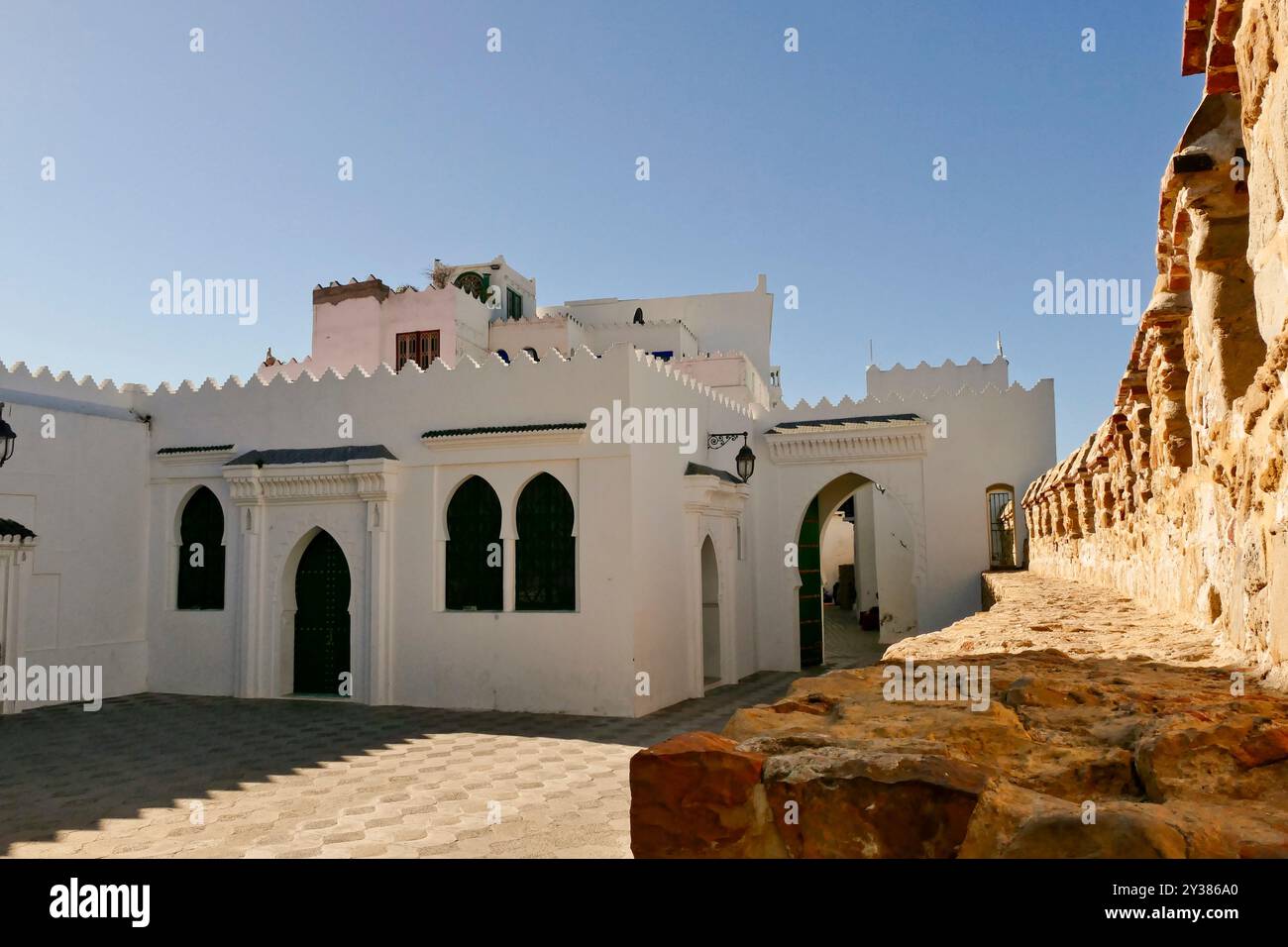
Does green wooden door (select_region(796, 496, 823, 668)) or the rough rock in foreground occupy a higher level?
the rough rock in foreground

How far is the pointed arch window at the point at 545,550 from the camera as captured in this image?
1151 centimetres

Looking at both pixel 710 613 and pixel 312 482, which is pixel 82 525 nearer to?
pixel 312 482

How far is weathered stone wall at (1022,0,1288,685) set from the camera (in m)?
2.11

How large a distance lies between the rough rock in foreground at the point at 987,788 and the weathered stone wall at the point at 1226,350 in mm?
576

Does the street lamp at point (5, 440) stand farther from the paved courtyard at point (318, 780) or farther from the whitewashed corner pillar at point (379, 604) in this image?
the whitewashed corner pillar at point (379, 604)

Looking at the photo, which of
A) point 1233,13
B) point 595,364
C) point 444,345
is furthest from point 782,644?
point 1233,13

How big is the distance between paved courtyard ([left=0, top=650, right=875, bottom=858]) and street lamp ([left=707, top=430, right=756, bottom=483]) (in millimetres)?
3149

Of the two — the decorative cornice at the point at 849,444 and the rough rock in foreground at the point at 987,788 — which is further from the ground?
the decorative cornice at the point at 849,444

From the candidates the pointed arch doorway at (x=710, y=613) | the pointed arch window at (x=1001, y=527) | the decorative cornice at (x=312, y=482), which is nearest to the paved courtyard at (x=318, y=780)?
the pointed arch doorway at (x=710, y=613)

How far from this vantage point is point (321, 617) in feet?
42.5

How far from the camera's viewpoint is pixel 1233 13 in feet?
7.74

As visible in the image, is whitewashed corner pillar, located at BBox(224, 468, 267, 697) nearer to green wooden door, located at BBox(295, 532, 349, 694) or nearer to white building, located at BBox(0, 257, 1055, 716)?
white building, located at BBox(0, 257, 1055, 716)

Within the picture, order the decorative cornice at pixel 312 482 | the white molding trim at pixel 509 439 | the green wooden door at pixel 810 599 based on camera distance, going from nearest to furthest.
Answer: the white molding trim at pixel 509 439 < the decorative cornice at pixel 312 482 < the green wooden door at pixel 810 599

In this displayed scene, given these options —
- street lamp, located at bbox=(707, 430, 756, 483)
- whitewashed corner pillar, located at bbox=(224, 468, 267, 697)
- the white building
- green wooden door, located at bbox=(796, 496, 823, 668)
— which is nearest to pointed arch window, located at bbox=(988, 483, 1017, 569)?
the white building
